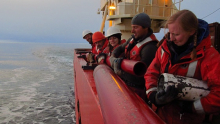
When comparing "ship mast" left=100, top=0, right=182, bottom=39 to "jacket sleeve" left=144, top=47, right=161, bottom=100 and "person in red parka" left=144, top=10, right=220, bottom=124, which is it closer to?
"jacket sleeve" left=144, top=47, right=161, bottom=100

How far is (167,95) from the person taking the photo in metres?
1.32

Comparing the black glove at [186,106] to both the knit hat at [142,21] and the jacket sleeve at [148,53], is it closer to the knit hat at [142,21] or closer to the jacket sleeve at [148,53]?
the jacket sleeve at [148,53]

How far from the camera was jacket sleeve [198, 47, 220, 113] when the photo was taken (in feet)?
4.08

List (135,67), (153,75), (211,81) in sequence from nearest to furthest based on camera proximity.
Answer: (211,81) < (153,75) < (135,67)

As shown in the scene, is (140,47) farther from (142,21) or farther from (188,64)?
(188,64)

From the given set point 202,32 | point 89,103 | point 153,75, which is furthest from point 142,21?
point 89,103

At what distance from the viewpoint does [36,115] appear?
6.27 metres

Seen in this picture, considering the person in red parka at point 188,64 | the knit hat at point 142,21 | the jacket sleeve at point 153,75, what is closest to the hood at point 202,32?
the person in red parka at point 188,64

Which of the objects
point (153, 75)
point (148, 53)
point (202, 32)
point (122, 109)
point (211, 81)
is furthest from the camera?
point (148, 53)

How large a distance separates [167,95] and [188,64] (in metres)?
0.30

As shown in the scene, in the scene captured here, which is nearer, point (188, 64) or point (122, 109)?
point (122, 109)

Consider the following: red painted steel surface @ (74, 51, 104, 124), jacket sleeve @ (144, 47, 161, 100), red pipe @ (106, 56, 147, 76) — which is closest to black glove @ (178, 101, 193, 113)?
jacket sleeve @ (144, 47, 161, 100)

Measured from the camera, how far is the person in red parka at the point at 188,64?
1272mm

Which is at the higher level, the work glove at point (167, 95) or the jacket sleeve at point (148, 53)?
the jacket sleeve at point (148, 53)
